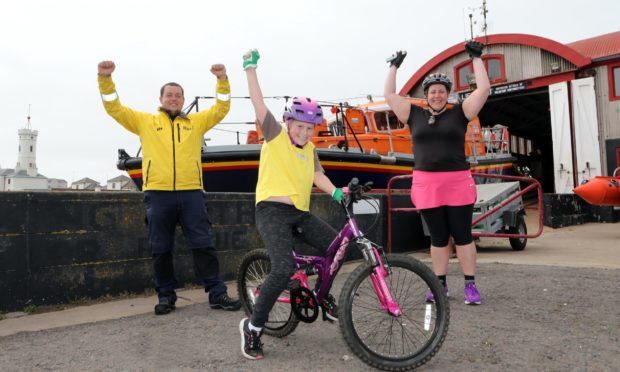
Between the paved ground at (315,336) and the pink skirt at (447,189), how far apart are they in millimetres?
889

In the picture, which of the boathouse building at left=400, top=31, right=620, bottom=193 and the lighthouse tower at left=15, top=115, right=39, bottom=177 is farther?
the lighthouse tower at left=15, top=115, right=39, bottom=177

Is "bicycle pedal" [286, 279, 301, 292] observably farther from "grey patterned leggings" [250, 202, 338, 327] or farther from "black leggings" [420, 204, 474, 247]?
"black leggings" [420, 204, 474, 247]

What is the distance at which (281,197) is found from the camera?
2785 millimetres

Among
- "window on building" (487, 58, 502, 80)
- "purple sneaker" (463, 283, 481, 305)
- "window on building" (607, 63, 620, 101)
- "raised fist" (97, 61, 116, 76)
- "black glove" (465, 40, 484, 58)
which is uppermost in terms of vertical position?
"window on building" (487, 58, 502, 80)

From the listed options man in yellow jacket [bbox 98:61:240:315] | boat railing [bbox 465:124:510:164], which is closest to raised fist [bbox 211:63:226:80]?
man in yellow jacket [bbox 98:61:240:315]

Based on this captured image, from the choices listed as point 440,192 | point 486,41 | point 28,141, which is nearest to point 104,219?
point 440,192

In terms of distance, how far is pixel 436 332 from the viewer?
245cm

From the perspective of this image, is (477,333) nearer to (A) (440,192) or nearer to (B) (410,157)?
(A) (440,192)

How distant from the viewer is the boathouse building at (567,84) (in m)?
15.8

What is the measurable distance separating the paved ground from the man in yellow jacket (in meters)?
0.27

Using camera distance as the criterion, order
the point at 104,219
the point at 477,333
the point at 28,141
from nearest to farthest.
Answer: the point at 477,333, the point at 104,219, the point at 28,141

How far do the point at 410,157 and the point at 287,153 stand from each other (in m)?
7.45

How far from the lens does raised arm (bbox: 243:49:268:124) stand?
274 cm

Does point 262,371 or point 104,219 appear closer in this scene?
point 262,371
